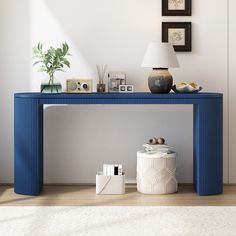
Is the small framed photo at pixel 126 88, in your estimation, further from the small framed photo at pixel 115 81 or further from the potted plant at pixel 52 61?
the potted plant at pixel 52 61

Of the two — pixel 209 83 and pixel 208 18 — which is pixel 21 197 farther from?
pixel 208 18

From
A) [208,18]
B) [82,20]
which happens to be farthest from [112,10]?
[208,18]

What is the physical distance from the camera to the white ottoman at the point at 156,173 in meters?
4.73

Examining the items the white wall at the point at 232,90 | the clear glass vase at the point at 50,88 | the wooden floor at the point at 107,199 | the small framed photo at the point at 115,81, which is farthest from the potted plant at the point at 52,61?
the white wall at the point at 232,90

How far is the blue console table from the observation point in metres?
4.61

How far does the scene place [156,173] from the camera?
474 cm

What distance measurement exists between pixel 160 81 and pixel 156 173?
28.8 inches

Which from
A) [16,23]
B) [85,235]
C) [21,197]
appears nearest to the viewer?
[85,235]

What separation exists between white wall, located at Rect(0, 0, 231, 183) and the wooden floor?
13.7 inches

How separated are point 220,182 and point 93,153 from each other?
1.12 metres

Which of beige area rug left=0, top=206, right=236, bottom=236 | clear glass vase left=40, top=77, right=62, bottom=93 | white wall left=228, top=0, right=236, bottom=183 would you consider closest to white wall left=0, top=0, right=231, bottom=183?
white wall left=228, top=0, right=236, bottom=183

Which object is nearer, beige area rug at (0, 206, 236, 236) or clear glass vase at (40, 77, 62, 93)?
beige area rug at (0, 206, 236, 236)

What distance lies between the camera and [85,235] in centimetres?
351

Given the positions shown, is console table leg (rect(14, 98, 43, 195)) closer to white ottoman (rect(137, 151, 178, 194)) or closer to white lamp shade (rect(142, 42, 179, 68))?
white ottoman (rect(137, 151, 178, 194))
